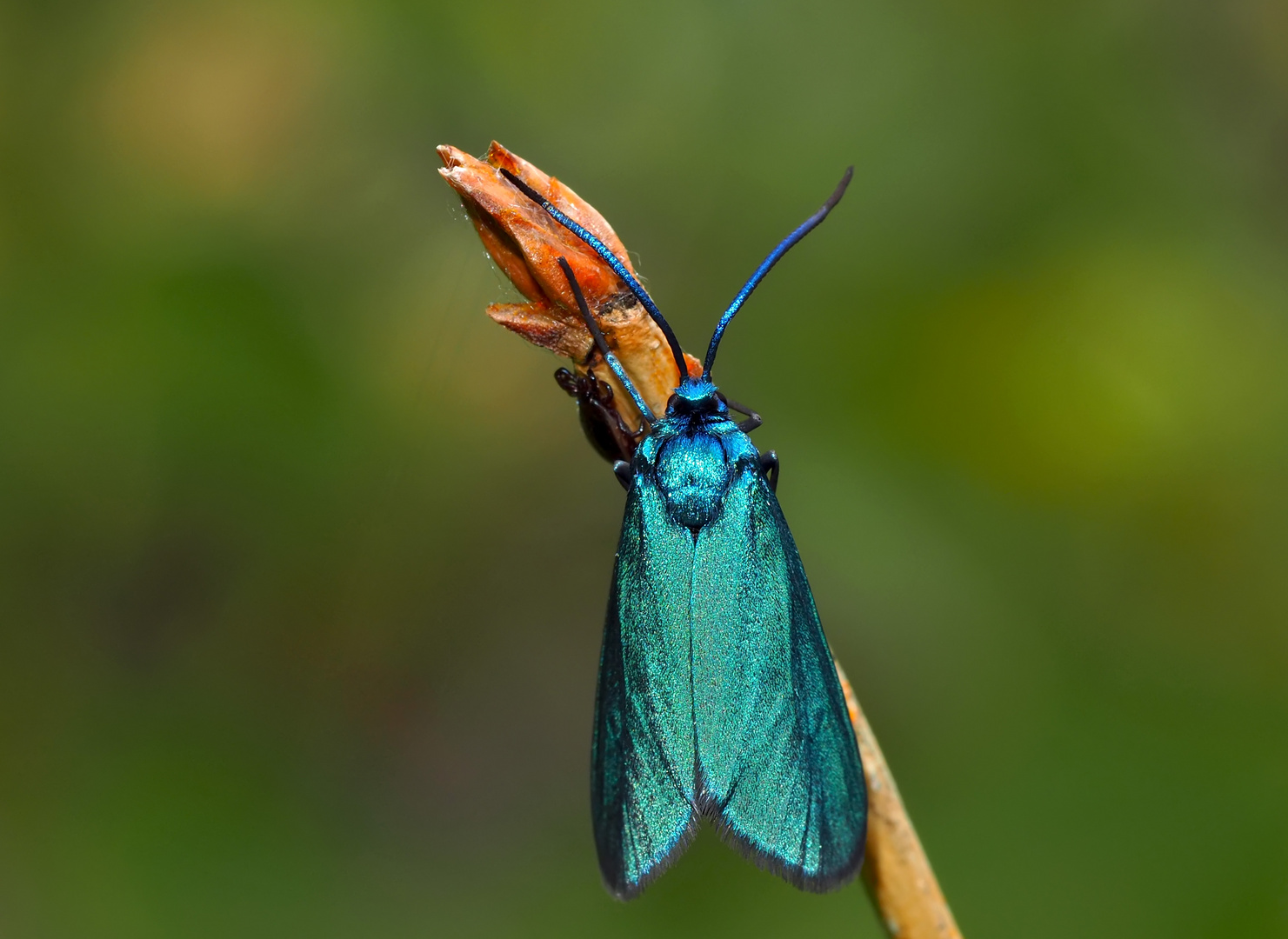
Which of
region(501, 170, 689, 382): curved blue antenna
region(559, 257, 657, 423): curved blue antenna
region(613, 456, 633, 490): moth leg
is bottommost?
region(613, 456, 633, 490): moth leg

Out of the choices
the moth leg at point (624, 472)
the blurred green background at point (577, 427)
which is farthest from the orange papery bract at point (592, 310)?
the blurred green background at point (577, 427)

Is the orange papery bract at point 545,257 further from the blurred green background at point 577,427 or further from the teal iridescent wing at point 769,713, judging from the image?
the blurred green background at point 577,427

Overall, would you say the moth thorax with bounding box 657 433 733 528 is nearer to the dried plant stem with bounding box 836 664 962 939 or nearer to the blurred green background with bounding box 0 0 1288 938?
the dried plant stem with bounding box 836 664 962 939

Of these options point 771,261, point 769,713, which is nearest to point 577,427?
point 771,261

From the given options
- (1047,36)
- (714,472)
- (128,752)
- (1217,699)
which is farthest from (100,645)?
(1047,36)

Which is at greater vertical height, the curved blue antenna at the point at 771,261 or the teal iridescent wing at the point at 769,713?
the curved blue antenna at the point at 771,261

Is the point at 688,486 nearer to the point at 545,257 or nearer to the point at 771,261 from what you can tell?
the point at 771,261

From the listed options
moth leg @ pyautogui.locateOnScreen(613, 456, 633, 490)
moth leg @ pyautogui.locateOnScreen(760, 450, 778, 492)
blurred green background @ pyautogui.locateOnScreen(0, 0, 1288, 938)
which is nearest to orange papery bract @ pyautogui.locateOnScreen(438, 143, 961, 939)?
moth leg @ pyautogui.locateOnScreen(613, 456, 633, 490)

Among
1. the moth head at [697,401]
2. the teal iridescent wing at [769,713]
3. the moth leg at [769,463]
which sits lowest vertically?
the teal iridescent wing at [769,713]
